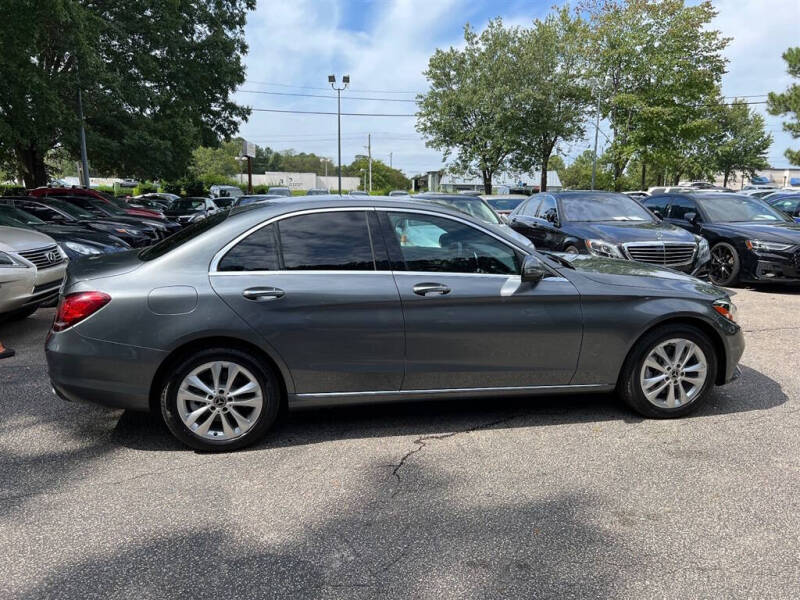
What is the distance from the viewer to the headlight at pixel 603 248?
770 centimetres

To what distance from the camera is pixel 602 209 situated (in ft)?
29.8

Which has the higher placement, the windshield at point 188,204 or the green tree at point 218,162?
the green tree at point 218,162

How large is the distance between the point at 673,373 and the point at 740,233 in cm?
648

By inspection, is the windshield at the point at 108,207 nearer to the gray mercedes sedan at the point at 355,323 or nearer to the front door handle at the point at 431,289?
the gray mercedes sedan at the point at 355,323

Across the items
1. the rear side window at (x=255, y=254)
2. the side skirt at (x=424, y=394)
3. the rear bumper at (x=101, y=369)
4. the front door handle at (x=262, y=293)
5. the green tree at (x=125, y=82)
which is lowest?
the side skirt at (x=424, y=394)

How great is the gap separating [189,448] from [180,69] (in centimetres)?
2670

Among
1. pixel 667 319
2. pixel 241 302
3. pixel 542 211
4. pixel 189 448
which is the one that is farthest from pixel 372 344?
pixel 542 211

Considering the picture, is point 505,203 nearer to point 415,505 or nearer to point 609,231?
point 609,231

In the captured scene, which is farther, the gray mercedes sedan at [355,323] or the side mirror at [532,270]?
the side mirror at [532,270]

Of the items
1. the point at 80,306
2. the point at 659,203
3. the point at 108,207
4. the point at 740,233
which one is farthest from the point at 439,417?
the point at 108,207

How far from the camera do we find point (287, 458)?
11.5 feet

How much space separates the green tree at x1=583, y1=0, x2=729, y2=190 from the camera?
2706cm

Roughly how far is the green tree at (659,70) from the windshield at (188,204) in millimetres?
20586

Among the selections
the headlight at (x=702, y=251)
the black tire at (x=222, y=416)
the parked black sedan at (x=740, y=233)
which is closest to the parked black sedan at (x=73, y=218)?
the black tire at (x=222, y=416)
